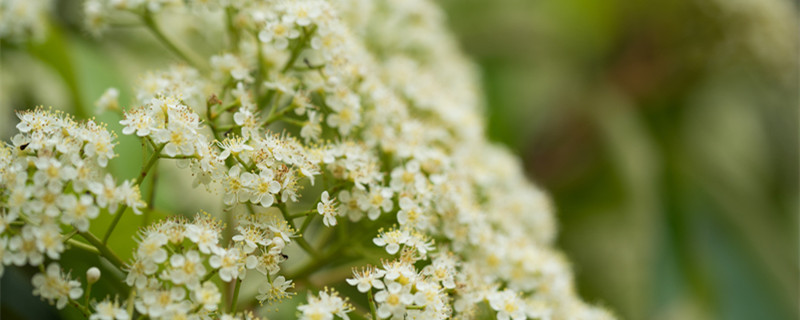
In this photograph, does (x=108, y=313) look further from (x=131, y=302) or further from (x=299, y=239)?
(x=299, y=239)

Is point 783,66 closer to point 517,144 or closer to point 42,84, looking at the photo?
point 517,144

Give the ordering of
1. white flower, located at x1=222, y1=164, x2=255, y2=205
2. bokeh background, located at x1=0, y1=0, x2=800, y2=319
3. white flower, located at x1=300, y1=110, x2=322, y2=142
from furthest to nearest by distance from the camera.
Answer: bokeh background, located at x1=0, y1=0, x2=800, y2=319
white flower, located at x1=300, y1=110, x2=322, y2=142
white flower, located at x1=222, y1=164, x2=255, y2=205

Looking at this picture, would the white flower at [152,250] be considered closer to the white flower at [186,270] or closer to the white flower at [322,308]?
the white flower at [186,270]

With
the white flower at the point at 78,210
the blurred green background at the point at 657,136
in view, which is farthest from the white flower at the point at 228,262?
the blurred green background at the point at 657,136

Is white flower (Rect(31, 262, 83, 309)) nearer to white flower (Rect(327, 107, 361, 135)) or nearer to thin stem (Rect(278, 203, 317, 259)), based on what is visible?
thin stem (Rect(278, 203, 317, 259))

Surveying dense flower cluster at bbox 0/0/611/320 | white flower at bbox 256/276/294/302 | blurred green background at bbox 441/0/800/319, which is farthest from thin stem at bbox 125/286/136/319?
blurred green background at bbox 441/0/800/319

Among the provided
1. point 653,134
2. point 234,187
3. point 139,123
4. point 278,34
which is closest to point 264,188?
point 234,187

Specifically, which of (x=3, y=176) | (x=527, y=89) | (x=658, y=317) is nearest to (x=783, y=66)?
(x=527, y=89)
